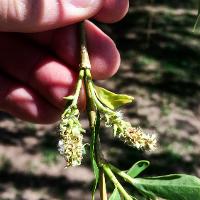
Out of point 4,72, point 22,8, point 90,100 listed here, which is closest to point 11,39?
point 4,72

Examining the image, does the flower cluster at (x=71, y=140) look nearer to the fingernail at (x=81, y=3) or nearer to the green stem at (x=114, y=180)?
the green stem at (x=114, y=180)

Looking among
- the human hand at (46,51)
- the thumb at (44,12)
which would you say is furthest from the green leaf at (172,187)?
the thumb at (44,12)

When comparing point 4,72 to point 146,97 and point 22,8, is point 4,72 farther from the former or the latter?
point 146,97

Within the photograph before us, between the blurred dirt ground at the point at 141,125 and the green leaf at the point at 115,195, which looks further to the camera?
the blurred dirt ground at the point at 141,125

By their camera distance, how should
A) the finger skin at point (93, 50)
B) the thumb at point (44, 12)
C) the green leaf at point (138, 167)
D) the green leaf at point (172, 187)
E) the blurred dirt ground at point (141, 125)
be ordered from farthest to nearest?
1. the blurred dirt ground at point (141, 125)
2. the finger skin at point (93, 50)
3. the thumb at point (44, 12)
4. the green leaf at point (138, 167)
5. the green leaf at point (172, 187)

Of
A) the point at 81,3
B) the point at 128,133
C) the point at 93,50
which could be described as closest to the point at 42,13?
the point at 81,3

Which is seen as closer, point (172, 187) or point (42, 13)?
point (172, 187)

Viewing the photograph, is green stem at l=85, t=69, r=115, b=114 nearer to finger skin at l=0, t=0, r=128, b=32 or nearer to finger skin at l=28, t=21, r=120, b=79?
finger skin at l=0, t=0, r=128, b=32

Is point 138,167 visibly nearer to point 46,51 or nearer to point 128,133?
point 128,133
